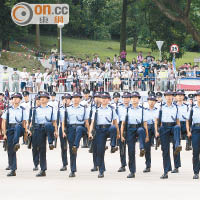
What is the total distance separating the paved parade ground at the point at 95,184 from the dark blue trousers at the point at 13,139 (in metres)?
0.37

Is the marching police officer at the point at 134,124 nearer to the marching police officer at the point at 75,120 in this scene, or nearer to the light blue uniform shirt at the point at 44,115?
the marching police officer at the point at 75,120

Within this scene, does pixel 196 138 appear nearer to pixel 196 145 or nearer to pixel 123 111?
pixel 196 145

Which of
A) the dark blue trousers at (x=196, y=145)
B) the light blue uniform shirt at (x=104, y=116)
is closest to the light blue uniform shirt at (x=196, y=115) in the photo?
the dark blue trousers at (x=196, y=145)

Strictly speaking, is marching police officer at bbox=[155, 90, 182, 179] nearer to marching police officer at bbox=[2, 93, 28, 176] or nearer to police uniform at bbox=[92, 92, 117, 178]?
police uniform at bbox=[92, 92, 117, 178]

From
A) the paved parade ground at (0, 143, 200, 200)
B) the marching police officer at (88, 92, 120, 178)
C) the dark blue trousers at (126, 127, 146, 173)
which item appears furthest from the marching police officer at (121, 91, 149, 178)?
the paved parade ground at (0, 143, 200, 200)

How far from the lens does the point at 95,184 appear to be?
49.3 feet

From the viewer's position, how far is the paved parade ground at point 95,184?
13.5 metres

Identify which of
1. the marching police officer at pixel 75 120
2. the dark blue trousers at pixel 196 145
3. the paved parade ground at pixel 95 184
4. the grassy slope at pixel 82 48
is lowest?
the paved parade ground at pixel 95 184

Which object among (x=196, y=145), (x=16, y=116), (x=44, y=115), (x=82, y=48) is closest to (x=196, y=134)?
(x=196, y=145)

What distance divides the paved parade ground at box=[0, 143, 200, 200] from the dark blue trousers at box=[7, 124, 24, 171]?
0.37 meters

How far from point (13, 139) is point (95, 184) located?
2.72 meters

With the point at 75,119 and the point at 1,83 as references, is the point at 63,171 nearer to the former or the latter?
the point at 75,119

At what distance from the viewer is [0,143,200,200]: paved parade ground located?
13.5 m

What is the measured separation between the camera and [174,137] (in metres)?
16.2
